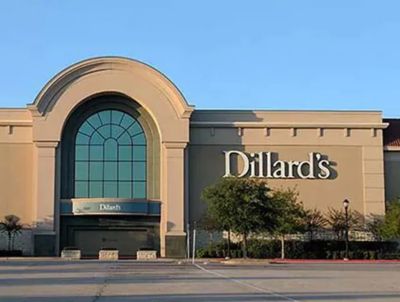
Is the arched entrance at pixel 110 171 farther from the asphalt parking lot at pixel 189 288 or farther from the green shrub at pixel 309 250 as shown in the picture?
Result: the asphalt parking lot at pixel 189 288

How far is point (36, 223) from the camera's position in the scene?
60.4m

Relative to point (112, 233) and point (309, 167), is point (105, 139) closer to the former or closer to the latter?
point (112, 233)

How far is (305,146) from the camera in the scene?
64.3 metres

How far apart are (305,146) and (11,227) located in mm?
23619

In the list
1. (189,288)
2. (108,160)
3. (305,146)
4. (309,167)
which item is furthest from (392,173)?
(189,288)

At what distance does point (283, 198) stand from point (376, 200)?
35.0 feet

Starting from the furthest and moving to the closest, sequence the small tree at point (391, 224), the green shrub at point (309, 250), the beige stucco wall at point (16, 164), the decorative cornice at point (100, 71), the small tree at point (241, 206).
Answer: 1. the decorative cornice at point (100, 71)
2. the beige stucco wall at point (16, 164)
3. the green shrub at point (309, 250)
4. the small tree at point (391, 224)
5. the small tree at point (241, 206)

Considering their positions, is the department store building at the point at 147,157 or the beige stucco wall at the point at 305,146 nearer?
the department store building at the point at 147,157

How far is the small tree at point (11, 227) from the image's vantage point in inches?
2369

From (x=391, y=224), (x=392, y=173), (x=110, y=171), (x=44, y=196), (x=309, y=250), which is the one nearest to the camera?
(x=391, y=224)

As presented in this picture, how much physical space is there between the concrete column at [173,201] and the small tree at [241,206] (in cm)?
681

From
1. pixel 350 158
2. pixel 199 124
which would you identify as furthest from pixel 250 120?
pixel 350 158

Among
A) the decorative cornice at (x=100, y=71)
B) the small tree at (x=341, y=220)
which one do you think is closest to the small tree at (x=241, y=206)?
the small tree at (x=341, y=220)

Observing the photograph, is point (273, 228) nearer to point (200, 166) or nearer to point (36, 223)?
point (200, 166)
